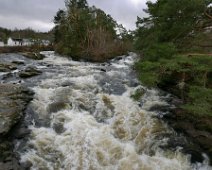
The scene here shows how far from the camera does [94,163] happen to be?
788 centimetres

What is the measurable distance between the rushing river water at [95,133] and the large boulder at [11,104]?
32 cm

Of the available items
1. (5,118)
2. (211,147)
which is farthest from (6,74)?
(211,147)

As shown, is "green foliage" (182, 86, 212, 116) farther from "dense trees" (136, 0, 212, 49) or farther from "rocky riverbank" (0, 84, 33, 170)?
"rocky riverbank" (0, 84, 33, 170)

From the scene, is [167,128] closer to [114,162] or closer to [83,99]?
[114,162]

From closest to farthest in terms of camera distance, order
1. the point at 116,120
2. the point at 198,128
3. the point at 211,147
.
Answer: the point at 211,147 < the point at 198,128 < the point at 116,120

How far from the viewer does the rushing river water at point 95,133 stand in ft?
26.0

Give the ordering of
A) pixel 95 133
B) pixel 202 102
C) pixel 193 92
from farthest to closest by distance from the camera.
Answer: pixel 95 133 → pixel 193 92 → pixel 202 102

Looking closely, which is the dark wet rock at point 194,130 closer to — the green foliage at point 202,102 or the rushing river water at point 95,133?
the rushing river water at point 95,133

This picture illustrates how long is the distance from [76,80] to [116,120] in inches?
199

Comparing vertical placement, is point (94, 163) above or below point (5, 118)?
below

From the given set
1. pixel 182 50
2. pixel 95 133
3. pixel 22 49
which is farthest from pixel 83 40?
pixel 95 133

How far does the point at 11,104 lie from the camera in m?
10.1

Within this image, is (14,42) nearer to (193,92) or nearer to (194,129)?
(194,129)

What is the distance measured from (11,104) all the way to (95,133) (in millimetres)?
3181
